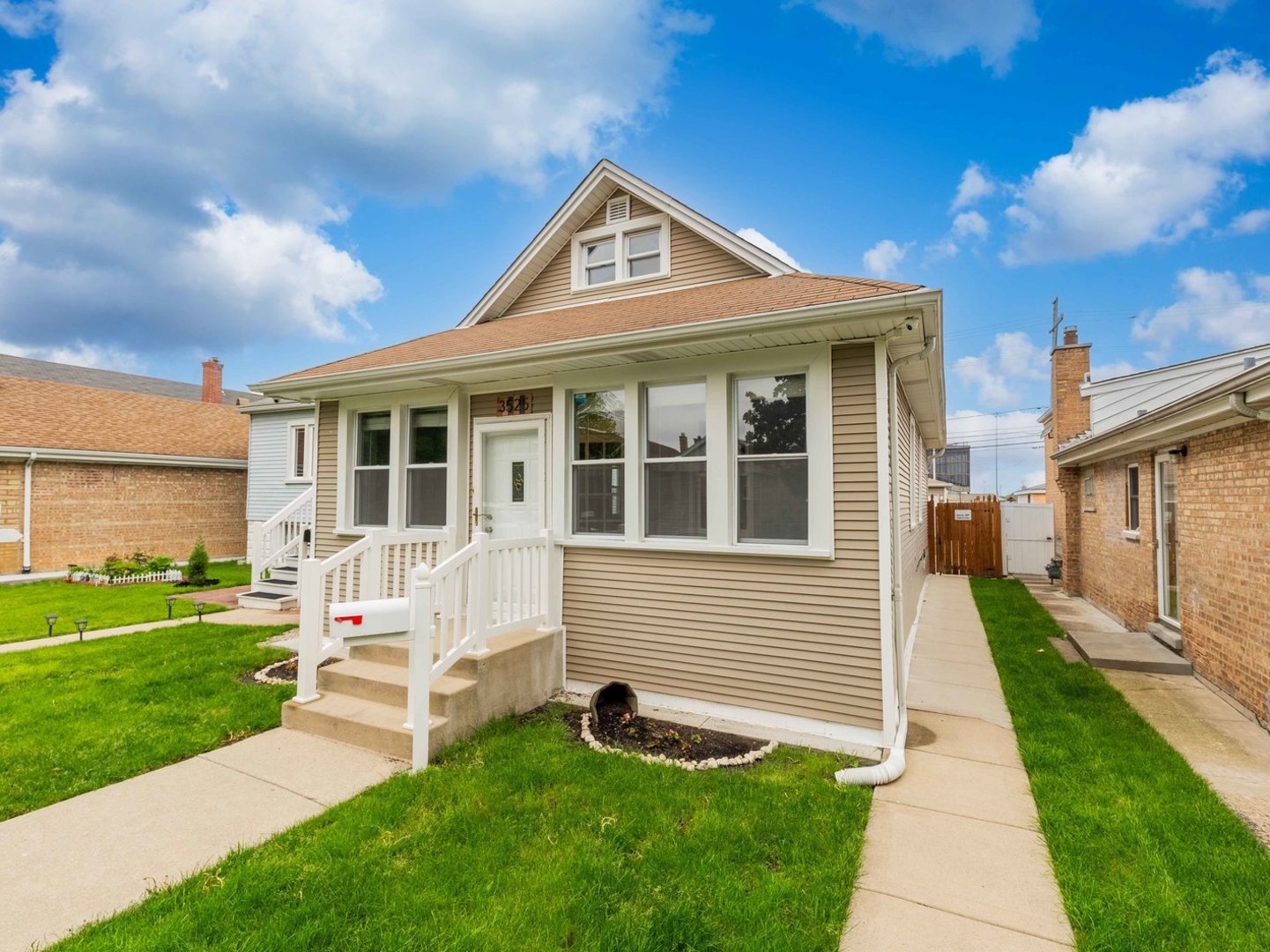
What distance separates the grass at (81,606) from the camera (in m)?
8.02

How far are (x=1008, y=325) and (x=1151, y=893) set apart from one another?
39.9m

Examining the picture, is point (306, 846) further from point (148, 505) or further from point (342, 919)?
point (148, 505)

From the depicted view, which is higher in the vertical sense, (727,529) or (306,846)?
(727,529)

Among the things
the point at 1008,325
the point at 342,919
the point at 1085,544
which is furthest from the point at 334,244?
the point at 1008,325

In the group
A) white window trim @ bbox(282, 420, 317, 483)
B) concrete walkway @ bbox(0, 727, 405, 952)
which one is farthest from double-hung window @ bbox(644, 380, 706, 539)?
white window trim @ bbox(282, 420, 317, 483)

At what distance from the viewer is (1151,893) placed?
258cm

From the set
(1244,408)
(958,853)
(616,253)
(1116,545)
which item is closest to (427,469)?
(616,253)

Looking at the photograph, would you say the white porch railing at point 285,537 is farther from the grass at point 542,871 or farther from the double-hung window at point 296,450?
the grass at point 542,871

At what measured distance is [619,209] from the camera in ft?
24.8

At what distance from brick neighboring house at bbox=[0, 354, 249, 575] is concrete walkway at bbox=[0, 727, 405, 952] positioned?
13.8 meters

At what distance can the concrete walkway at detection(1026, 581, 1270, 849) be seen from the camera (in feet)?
11.4

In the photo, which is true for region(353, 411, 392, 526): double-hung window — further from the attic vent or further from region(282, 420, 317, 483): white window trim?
region(282, 420, 317, 483): white window trim

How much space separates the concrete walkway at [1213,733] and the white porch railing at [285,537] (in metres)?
11.2

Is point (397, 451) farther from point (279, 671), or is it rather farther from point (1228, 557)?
point (1228, 557)
